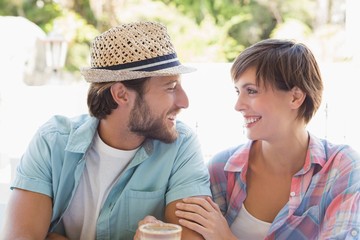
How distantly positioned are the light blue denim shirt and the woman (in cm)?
13

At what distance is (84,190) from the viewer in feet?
6.70

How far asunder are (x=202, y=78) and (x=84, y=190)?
5.52 ft

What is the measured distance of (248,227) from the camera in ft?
6.75

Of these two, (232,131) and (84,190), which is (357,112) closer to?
(232,131)

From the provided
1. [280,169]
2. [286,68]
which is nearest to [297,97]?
[286,68]

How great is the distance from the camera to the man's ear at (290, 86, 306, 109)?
2.03 m

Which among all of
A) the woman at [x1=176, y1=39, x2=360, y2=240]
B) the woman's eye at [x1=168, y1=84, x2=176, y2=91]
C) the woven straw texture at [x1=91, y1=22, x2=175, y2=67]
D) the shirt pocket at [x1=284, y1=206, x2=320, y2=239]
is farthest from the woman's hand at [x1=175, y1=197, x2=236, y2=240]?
the woven straw texture at [x1=91, y1=22, x2=175, y2=67]

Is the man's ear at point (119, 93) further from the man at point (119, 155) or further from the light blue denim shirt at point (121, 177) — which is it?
the light blue denim shirt at point (121, 177)

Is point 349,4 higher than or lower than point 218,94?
higher

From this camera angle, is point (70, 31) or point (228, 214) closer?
point (228, 214)

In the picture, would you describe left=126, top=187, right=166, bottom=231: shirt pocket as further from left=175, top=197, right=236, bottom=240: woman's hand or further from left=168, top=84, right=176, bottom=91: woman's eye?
left=168, top=84, right=176, bottom=91: woman's eye

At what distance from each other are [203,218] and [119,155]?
1.24ft

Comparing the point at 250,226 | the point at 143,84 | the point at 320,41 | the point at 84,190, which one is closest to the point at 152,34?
the point at 143,84

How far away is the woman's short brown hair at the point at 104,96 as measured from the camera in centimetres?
205
